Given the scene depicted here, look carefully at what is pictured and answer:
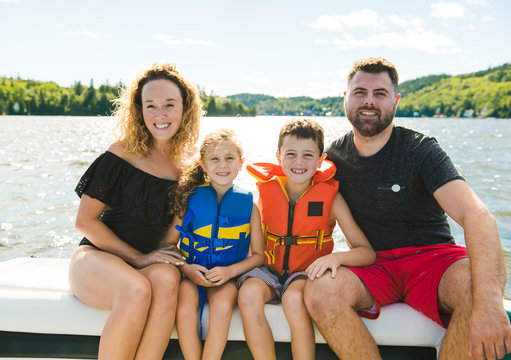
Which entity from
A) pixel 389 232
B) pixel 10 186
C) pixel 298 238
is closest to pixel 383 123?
pixel 389 232

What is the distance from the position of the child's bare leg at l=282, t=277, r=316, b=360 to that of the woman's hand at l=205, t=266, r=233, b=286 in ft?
1.10

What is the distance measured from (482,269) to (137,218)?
1866 mm

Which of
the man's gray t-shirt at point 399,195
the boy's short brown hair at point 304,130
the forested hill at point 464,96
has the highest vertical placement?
the forested hill at point 464,96

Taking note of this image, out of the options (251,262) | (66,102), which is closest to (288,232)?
(251,262)

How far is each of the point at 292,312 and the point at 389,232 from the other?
84 centimetres

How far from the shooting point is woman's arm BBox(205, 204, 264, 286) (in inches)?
86.7

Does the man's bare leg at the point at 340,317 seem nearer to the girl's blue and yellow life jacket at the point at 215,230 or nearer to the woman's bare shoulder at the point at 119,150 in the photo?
the girl's blue and yellow life jacket at the point at 215,230

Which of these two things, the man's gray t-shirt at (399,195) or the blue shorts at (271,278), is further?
the man's gray t-shirt at (399,195)

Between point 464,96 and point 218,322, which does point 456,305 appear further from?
point 464,96

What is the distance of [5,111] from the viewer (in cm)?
6469

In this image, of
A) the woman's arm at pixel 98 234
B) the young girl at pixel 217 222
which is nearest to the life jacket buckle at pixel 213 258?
the young girl at pixel 217 222

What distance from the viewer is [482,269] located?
6.20ft

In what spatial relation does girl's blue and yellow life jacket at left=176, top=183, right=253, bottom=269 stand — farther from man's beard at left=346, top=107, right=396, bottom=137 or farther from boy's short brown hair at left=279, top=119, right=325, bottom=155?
man's beard at left=346, top=107, right=396, bottom=137

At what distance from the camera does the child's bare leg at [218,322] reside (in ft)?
6.60
